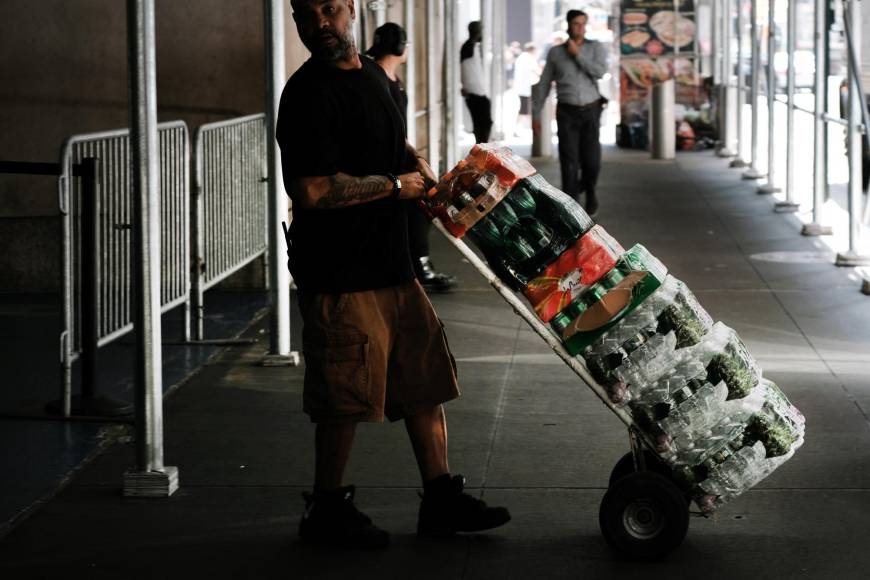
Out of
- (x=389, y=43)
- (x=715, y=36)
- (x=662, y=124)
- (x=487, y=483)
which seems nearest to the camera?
(x=487, y=483)

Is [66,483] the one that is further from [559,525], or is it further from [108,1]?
[108,1]

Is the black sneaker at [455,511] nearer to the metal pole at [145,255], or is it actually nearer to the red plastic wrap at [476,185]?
the red plastic wrap at [476,185]

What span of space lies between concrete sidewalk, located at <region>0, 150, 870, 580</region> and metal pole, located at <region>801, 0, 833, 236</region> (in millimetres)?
3814

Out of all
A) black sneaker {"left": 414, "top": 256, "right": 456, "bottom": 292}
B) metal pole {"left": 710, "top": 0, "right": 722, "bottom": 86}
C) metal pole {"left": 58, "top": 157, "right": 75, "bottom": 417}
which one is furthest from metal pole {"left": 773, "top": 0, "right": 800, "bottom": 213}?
metal pole {"left": 58, "top": 157, "right": 75, "bottom": 417}

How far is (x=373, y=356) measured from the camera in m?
5.14

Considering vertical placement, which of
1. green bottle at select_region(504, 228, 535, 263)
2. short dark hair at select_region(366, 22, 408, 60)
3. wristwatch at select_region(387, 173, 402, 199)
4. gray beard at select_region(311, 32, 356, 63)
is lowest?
green bottle at select_region(504, 228, 535, 263)

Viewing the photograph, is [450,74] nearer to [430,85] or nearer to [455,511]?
[430,85]

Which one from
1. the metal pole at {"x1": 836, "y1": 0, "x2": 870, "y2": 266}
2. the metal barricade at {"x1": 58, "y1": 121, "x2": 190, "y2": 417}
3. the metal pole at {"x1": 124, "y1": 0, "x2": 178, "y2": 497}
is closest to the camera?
the metal pole at {"x1": 124, "y1": 0, "x2": 178, "y2": 497}

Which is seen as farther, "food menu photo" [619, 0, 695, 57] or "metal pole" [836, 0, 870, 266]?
"food menu photo" [619, 0, 695, 57]

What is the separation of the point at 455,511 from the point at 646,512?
26.0 inches

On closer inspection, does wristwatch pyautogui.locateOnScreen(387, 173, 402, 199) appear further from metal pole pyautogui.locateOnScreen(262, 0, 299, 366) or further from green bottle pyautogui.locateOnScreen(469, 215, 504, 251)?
metal pole pyautogui.locateOnScreen(262, 0, 299, 366)

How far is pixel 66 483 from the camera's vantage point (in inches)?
243

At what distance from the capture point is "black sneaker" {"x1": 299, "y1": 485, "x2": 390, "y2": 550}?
5223mm

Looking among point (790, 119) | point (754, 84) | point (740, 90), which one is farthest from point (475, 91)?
point (790, 119)
